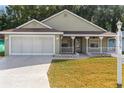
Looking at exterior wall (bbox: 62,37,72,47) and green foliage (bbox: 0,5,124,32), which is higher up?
green foliage (bbox: 0,5,124,32)

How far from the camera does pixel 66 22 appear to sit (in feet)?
81.4

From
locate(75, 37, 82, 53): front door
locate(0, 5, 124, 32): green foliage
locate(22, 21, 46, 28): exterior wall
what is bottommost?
locate(75, 37, 82, 53): front door

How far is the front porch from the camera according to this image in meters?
24.2

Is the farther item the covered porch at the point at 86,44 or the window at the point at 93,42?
the window at the point at 93,42

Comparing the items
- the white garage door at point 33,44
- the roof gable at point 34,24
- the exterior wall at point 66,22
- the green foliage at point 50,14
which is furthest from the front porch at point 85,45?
the green foliage at point 50,14

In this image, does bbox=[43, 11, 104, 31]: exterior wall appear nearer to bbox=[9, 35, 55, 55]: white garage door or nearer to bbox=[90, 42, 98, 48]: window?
bbox=[90, 42, 98, 48]: window

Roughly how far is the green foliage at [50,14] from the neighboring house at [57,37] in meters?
7.08

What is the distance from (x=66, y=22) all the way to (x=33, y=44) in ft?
15.7

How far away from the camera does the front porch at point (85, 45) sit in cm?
2420

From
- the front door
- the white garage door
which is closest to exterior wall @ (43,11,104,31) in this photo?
the front door

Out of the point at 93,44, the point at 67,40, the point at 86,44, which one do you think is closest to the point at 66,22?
the point at 67,40

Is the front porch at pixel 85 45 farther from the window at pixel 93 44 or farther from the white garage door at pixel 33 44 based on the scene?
the white garage door at pixel 33 44

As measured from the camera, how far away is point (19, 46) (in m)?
21.8
